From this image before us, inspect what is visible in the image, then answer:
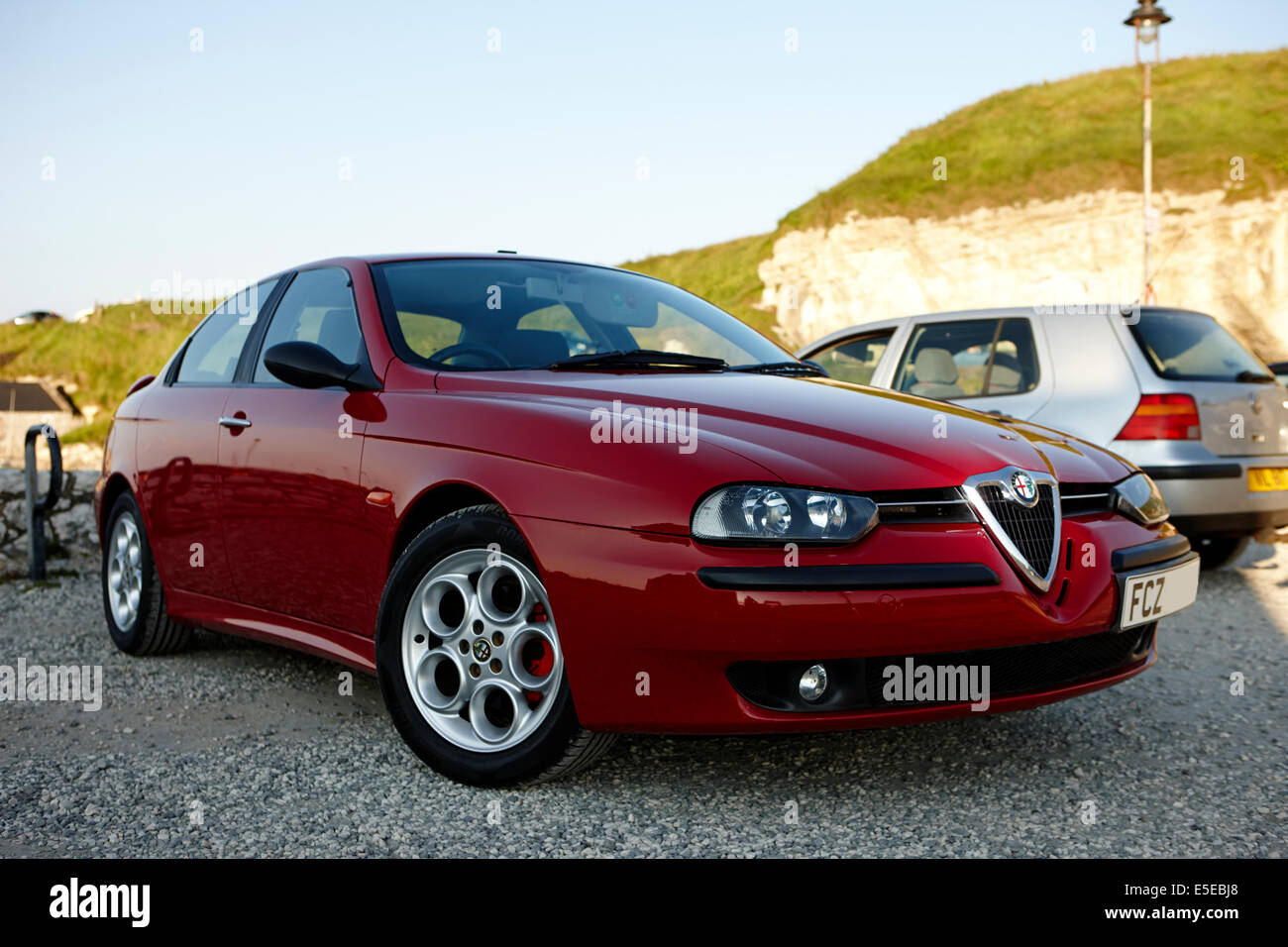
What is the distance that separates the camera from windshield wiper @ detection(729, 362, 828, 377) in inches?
156

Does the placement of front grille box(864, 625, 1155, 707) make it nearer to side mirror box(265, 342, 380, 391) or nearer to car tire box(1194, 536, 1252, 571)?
side mirror box(265, 342, 380, 391)

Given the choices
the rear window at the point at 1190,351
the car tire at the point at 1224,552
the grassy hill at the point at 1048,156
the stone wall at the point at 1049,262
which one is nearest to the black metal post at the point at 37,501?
the rear window at the point at 1190,351

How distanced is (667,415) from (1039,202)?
112ft

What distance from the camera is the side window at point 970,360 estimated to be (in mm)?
6848

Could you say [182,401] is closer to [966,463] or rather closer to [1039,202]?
[966,463]

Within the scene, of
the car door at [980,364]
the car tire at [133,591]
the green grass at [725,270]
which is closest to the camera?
the car tire at [133,591]

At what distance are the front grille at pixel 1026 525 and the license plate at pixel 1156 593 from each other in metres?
0.32

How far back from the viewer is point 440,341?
371 centimetres

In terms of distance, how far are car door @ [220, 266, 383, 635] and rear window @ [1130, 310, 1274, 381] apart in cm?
450

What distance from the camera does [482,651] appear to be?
3164mm

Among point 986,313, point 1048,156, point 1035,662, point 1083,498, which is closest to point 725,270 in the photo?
point 1048,156

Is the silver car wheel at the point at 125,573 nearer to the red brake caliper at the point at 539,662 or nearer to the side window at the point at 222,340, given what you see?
the side window at the point at 222,340

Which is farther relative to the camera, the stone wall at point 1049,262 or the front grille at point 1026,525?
the stone wall at point 1049,262
